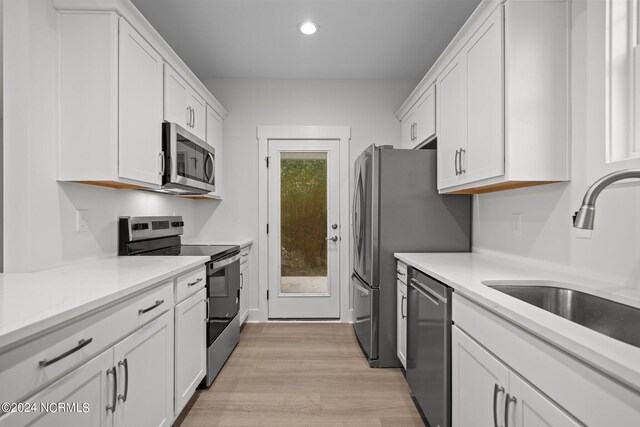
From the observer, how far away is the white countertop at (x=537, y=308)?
697mm

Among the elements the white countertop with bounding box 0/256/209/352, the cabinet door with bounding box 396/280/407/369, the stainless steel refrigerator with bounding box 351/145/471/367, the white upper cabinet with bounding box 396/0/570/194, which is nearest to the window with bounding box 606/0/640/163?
the white upper cabinet with bounding box 396/0/570/194

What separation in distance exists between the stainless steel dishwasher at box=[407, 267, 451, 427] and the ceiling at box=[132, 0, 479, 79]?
1.87 m

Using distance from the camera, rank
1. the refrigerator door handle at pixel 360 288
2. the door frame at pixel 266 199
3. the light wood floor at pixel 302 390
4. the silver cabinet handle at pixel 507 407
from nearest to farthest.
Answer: the silver cabinet handle at pixel 507 407, the light wood floor at pixel 302 390, the refrigerator door handle at pixel 360 288, the door frame at pixel 266 199

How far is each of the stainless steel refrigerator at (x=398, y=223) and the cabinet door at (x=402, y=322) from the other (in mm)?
82

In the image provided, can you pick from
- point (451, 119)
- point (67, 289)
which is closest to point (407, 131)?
point (451, 119)

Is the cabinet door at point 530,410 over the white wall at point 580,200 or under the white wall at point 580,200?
under

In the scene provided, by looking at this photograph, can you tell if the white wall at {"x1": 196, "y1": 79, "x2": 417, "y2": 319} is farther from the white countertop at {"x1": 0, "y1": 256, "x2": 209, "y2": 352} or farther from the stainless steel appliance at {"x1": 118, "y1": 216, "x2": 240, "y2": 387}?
the white countertop at {"x1": 0, "y1": 256, "x2": 209, "y2": 352}

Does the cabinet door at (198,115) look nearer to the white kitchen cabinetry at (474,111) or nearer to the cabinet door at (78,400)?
the white kitchen cabinetry at (474,111)

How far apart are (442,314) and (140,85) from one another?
6.83ft

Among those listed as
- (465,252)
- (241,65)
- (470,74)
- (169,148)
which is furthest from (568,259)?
(241,65)

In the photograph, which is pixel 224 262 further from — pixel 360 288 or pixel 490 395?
pixel 490 395

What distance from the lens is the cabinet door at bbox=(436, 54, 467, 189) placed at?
2.10 m

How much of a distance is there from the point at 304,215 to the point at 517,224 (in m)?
2.17

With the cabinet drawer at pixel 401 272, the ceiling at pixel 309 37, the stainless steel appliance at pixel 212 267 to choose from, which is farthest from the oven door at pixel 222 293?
the ceiling at pixel 309 37
